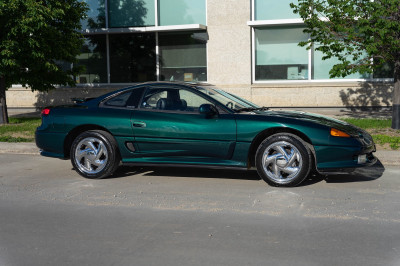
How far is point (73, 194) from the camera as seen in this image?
615 cm

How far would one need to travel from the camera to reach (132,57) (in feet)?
61.0

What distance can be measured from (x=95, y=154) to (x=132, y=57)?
12.0 metres

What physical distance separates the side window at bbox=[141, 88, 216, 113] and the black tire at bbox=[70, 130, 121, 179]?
2.48 feet

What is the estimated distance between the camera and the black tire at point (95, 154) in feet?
23.0

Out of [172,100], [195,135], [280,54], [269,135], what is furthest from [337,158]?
[280,54]

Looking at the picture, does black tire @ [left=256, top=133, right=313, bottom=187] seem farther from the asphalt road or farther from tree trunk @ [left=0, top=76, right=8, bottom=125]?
tree trunk @ [left=0, top=76, right=8, bottom=125]

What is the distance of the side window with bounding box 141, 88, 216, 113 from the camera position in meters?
6.82

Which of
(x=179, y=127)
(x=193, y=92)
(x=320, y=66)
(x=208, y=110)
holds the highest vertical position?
(x=320, y=66)

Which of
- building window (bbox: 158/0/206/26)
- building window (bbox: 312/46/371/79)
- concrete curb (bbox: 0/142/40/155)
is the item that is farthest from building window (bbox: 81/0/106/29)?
concrete curb (bbox: 0/142/40/155)

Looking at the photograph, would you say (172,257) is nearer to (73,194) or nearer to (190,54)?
(73,194)

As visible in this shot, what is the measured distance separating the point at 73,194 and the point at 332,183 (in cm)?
346

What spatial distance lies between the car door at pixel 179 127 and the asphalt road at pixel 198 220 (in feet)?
1.58

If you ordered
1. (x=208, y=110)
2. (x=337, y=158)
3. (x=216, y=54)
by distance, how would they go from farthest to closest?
(x=216, y=54), (x=208, y=110), (x=337, y=158)

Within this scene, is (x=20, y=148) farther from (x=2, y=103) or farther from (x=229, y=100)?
(x=229, y=100)
